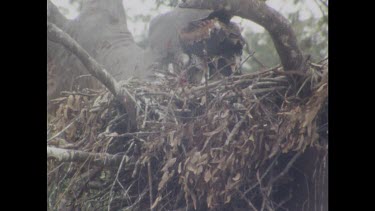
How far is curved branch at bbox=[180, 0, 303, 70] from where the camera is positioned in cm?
161

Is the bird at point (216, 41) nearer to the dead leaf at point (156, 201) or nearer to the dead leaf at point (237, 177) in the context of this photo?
the dead leaf at point (237, 177)

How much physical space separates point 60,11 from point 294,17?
0.68 metres

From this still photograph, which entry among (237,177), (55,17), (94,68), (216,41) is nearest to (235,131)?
(237,177)

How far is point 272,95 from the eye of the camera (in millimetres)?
1614

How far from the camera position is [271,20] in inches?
64.6

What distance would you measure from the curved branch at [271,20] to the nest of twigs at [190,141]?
0.14 feet

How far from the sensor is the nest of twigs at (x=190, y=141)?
160cm

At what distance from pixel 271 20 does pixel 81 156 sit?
66 cm

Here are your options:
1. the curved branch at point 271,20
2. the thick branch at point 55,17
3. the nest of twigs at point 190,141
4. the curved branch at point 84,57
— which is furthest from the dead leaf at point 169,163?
the thick branch at point 55,17

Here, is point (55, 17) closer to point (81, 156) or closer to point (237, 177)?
point (81, 156)
